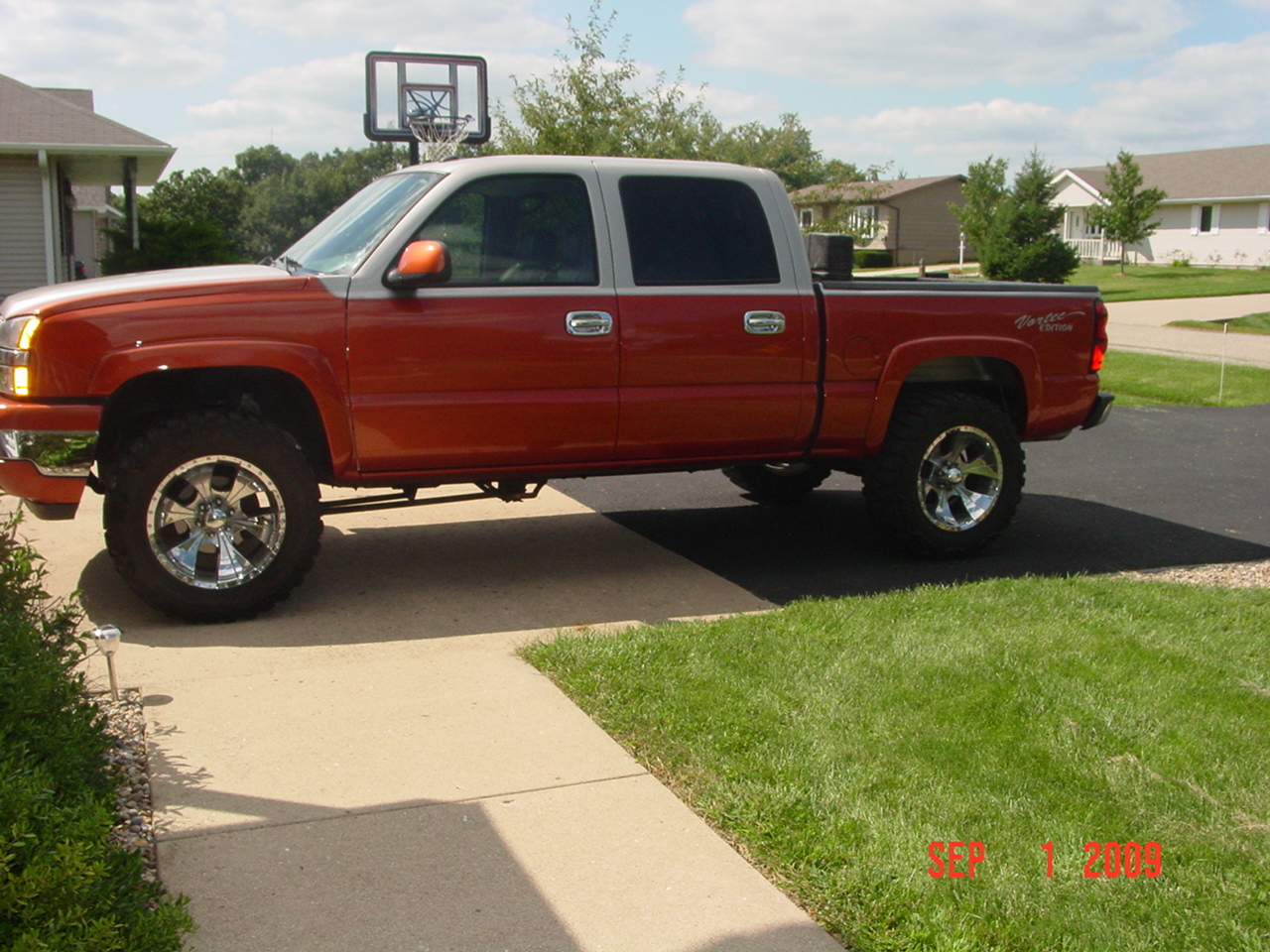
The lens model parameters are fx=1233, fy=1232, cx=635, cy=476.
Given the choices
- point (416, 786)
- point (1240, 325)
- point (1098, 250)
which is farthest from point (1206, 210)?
point (416, 786)

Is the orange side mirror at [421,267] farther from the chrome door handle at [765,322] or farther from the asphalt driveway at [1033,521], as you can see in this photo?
the asphalt driveway at [1033,521]

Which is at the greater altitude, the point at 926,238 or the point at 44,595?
the point at 926,238

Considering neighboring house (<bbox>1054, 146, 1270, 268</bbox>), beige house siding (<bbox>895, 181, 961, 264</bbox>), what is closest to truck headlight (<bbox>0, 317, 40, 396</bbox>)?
neighboring house (<bbox>1054, 146, 1270, 268</bbox>)

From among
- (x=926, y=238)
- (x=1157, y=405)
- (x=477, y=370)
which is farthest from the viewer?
(x=926, y=238)

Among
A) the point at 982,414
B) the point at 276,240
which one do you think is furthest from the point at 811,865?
the point at 276,240

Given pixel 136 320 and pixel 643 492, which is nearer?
pixel 136 320

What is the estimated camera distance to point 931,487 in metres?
7.15

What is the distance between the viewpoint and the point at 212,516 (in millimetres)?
5758

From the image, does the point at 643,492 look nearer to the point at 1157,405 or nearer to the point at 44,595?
the point at 44,595

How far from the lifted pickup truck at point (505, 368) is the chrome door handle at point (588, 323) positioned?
1 cm

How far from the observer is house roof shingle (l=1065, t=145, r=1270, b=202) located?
5384cm

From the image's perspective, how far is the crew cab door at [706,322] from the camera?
20.7 feet

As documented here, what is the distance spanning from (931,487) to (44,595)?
15.7 feet

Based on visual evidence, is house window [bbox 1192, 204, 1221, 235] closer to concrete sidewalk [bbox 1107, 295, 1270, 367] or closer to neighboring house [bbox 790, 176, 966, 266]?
neighboring house [bbox 790, 176, 966, 266]
